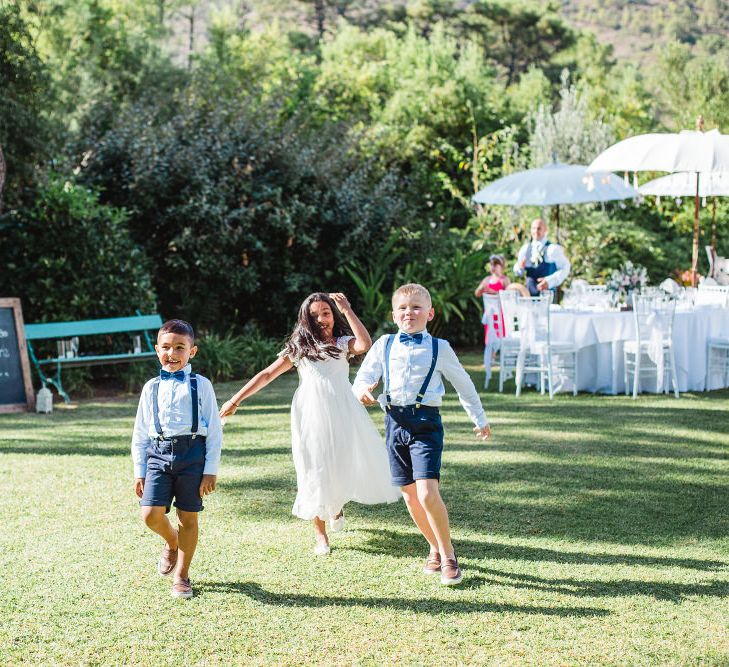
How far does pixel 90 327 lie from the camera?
11.9 meters

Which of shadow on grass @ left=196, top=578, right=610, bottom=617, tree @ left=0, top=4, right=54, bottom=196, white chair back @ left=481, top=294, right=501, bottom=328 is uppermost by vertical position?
tree @ left=0, top=4, right=54, bottom=196

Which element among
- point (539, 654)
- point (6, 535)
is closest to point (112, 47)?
point (6, 535)

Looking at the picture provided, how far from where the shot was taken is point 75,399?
1149cm

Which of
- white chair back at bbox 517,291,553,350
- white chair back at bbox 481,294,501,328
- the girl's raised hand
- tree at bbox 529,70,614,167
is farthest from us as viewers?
tree at bbox 529,70,614,167

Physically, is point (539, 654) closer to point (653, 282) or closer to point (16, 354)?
point (16, 354)

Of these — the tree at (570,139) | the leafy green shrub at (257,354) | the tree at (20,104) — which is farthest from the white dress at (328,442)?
the tree at (570,139)

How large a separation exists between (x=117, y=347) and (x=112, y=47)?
2097 centimetres

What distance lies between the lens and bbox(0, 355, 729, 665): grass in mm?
4129

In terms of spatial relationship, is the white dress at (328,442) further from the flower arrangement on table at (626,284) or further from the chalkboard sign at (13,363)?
the flower arrangement on table at (626,284)

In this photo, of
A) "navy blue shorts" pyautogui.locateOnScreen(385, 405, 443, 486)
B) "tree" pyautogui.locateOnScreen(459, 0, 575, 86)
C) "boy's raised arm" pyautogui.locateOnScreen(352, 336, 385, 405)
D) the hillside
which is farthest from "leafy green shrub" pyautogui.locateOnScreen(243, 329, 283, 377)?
the hillside

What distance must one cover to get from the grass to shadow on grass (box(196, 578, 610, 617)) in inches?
0.5

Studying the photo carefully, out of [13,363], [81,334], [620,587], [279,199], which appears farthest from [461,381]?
[279,199]

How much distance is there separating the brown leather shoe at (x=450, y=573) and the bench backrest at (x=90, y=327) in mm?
7589

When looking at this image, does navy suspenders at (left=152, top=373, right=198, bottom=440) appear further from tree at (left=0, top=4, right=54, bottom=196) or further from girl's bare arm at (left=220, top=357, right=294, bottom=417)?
tree at (left=0, top=4, right=54, bottom=196)
